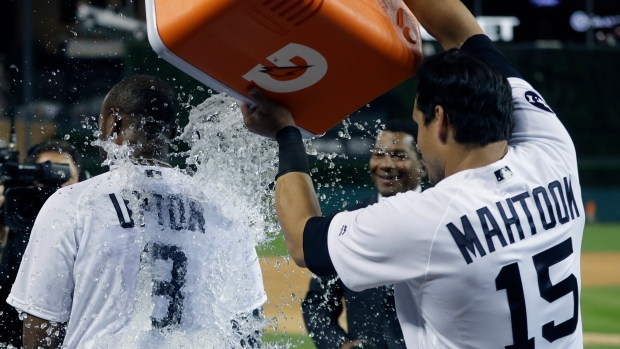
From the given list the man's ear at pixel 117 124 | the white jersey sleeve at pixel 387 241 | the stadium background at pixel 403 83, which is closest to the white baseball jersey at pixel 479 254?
the white jersey sleeve at pixel 387 241

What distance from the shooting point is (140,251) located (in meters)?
2.41

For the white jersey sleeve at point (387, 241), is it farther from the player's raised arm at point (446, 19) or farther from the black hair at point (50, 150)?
the black hair at point (50, 150)

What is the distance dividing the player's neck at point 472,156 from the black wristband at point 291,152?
429mm

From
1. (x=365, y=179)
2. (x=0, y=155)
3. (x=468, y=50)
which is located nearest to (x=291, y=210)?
(x=468, y=50)

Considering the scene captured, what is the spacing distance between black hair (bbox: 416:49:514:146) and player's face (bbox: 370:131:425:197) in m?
1.94

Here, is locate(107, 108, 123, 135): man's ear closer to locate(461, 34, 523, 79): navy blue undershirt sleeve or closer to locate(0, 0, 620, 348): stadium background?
locate(461, 34, 523, 79): navy blue undershirt sleeve

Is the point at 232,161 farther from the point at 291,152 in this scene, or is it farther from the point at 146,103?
the point at 291,152

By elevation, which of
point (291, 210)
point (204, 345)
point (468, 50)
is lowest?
point (204, 345)

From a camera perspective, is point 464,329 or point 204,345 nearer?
point 464,329

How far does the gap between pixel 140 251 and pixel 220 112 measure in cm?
63

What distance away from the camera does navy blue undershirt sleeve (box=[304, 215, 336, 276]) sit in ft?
6.61

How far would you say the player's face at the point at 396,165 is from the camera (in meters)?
3.98

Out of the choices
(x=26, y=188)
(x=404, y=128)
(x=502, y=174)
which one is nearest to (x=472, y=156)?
(x=502, y=174)

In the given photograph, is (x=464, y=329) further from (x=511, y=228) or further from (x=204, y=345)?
(x=204, y=345)
